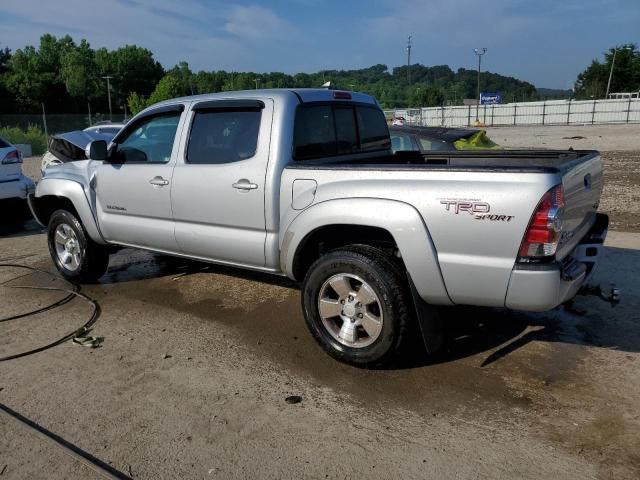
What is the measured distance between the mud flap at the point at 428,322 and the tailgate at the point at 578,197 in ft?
2.86

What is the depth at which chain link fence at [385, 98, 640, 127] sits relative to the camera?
49.9 meters

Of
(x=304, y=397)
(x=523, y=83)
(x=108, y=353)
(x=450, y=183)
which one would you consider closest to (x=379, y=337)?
(x=304, y=397)

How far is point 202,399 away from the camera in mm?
3535

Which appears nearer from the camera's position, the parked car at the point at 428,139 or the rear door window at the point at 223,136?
the rear door window at the point at 223,136

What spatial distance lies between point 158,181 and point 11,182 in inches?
216

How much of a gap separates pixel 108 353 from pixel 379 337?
214cm

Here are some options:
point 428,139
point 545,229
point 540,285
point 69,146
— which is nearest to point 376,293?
point 540,285

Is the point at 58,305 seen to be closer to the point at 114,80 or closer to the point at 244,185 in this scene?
the point at 244,185

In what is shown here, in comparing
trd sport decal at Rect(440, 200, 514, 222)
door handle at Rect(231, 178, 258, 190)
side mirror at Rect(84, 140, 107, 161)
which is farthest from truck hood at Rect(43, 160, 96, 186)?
trd sport decal at Rect(440, 200, 514, 222)

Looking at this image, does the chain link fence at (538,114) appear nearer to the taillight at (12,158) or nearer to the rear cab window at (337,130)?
the taillight at (12,158)

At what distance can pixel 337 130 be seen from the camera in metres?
4.74

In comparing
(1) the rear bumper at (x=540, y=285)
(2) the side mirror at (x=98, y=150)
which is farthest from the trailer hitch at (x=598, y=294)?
(2) the side mirror at (x=98, y=150)

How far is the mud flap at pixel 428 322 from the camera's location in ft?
11.6

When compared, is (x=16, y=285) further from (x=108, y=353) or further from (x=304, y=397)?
(x=304, y=397)
